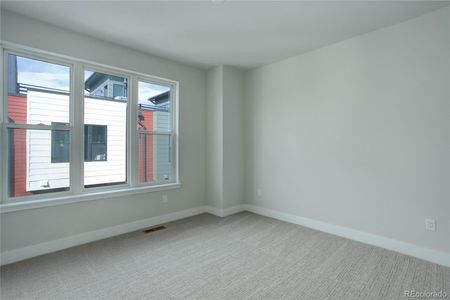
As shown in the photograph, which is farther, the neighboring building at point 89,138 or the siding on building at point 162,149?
the siding on building at point 162,149

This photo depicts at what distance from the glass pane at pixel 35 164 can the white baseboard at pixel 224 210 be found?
226cm

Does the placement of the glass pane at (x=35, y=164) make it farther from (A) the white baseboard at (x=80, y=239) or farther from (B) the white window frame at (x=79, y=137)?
(A) the white baseboard at (x=80, y=239)

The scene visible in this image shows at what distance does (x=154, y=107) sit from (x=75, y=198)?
173 cm

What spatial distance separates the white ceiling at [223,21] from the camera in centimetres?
228

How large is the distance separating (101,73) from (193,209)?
260 cm

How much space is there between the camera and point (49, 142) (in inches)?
107

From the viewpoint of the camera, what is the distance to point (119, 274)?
217 centimetres

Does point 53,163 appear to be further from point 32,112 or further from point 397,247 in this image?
point 397,247

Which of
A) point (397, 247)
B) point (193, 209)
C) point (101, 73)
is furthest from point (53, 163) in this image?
point (397, 247)

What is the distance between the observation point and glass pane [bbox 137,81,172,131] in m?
3.54

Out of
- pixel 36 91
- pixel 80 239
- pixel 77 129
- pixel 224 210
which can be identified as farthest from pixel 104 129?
pixel 224 210

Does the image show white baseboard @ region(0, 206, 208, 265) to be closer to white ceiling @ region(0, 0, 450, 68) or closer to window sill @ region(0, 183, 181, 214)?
window sill @ region(0, 183, 181, 214)

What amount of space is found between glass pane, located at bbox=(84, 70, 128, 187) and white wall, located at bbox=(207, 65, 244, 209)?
1.48 m

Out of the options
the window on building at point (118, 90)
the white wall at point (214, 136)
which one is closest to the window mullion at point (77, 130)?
the window on building at point (118, 90)
